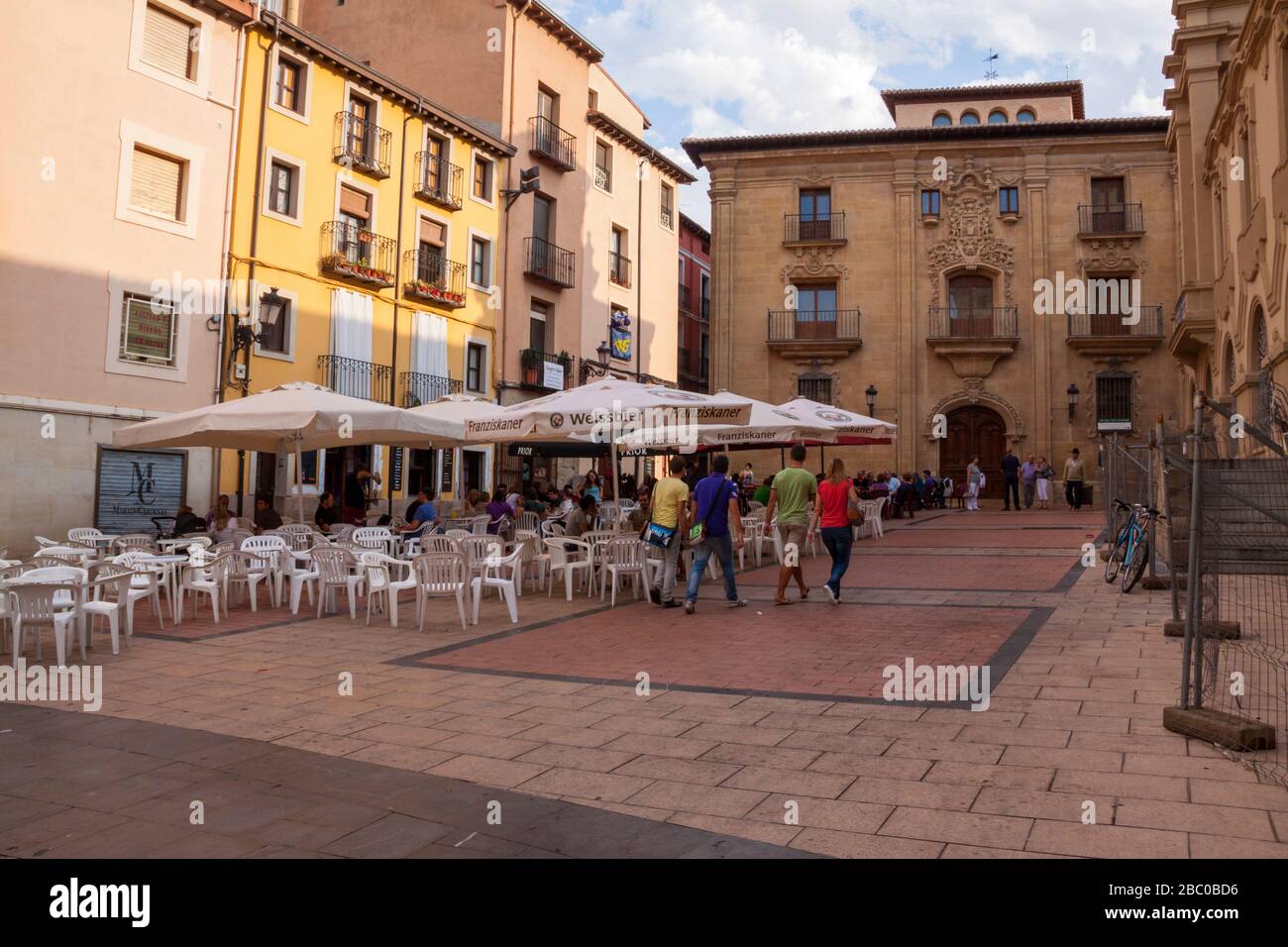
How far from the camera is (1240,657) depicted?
653cm

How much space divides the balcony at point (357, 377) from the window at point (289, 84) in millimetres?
5667

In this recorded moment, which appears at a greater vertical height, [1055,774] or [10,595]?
[10,595]

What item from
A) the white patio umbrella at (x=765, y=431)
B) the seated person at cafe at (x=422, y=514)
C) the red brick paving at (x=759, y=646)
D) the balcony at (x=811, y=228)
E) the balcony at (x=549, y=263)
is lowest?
the red brick paving at (x=759, y=646)

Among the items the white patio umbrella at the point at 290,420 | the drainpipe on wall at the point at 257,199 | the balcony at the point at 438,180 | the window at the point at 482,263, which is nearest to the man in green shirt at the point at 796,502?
the white patio umbrella at the point at 290,420

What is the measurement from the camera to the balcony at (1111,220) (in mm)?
30969

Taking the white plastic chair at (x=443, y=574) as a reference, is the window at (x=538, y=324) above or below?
above

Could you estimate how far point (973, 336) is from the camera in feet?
104

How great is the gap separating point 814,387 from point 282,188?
736 inches

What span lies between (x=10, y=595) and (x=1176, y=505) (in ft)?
33.7

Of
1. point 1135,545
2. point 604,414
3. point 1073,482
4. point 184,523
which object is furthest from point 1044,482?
point 184,523

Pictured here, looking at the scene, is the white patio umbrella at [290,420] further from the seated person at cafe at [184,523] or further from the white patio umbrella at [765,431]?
the white patio umbrella at [765,431]

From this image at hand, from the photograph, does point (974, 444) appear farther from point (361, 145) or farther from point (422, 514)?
point (422, 514)

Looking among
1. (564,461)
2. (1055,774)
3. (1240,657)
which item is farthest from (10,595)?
(564,461)
